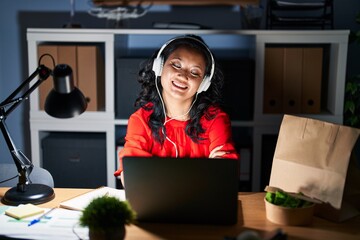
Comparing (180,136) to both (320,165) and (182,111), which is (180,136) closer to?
(182,111)

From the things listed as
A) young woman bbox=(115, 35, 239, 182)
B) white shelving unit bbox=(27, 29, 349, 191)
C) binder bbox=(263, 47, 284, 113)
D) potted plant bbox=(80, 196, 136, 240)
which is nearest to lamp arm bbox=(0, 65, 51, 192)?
young woman bbox=(115, 35, 239, 182)

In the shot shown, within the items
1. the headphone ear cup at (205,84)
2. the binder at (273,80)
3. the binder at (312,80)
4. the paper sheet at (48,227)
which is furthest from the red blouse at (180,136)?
the binder at (312,80)

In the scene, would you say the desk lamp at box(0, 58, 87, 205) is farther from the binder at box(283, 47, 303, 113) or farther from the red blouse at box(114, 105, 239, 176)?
the binder at box(283, 47, 303, 113)

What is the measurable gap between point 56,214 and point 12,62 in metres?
1.76

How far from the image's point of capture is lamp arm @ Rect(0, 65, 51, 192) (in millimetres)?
1585

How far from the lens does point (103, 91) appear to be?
111 inches

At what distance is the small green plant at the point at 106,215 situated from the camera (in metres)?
1.17

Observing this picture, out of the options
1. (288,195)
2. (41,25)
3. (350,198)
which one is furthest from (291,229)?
(41,25)

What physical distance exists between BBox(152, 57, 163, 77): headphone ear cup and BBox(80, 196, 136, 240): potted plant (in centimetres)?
85

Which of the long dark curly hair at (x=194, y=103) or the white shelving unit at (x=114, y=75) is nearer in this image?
the long dark curly hair at (x=194, y=103)

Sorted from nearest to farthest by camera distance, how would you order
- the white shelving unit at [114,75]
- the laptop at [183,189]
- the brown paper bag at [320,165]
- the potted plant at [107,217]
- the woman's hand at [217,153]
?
the potted plant at [107,217] < the laptop at [183,189] < the brown paper bag at [320,165] < the woman's hand at [217,153] < the white shelving unit at [114,75]

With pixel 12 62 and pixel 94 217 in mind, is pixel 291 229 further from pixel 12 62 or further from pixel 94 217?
pixel 12 62

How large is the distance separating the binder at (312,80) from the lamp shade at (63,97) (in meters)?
1.50

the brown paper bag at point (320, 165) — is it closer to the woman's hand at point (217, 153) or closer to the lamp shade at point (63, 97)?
the woman's hand at point (217, 153)
